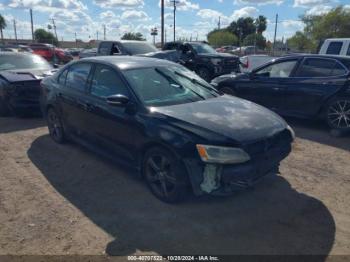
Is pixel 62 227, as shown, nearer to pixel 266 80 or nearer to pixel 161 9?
pixel 266 80

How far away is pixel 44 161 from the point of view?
5.12 m

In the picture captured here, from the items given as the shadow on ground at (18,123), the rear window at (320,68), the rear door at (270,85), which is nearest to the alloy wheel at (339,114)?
the rear window at (320,68)

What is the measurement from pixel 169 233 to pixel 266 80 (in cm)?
507

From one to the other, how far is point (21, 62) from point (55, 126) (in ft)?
12.2

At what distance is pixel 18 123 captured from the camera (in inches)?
293

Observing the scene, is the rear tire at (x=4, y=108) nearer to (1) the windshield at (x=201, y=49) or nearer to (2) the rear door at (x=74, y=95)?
(2) the rear door at (x=74, y=95)

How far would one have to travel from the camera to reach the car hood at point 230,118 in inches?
136

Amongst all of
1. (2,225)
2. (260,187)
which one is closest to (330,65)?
(260,187)

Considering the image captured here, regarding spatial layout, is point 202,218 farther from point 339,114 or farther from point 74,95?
point 339,114

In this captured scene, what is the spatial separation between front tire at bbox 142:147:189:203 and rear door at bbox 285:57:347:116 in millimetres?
4141

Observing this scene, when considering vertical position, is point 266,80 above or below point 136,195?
above

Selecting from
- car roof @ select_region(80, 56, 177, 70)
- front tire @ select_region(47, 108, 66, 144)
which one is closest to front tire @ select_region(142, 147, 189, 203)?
car roof @ select_region(80, 56, 177, 70)

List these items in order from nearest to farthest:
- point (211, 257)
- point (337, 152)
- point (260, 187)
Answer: point (211, 257)
point (260, 187)
point (337, 152)

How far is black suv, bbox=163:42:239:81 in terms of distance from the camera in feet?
42.8
